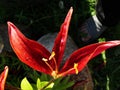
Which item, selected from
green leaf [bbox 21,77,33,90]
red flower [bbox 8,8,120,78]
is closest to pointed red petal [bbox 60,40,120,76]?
red flower [bbox 8,8,120,78]

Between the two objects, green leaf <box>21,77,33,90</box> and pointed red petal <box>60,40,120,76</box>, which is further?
green leaf <box>21,77,33,90</box>

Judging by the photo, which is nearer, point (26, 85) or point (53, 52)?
Result: point (53, 52)

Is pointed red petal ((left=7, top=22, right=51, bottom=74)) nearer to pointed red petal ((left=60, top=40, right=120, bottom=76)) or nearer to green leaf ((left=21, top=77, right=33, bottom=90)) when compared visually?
pointed red petal ((left=60, top=40, right=120, bottom=76))

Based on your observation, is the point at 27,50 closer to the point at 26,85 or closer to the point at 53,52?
the point at 53,52

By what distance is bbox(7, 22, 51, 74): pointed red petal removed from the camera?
101cm

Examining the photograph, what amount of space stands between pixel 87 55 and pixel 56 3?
47.8 inches

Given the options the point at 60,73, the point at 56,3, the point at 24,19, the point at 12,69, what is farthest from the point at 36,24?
the point at 60,73

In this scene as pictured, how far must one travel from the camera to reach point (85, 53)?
104cm

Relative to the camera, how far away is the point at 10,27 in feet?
3.34

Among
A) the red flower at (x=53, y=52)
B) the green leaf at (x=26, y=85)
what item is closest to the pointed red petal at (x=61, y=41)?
the red flower at (x=53, y=52)

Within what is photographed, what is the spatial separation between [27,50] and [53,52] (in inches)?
3.2

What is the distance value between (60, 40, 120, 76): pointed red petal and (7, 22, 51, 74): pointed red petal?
3.2 inches

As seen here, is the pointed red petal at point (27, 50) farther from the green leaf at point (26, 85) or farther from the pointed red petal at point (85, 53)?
the green leaf at point (26, 85)

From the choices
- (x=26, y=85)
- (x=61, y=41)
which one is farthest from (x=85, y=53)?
(x=26, y=85)
